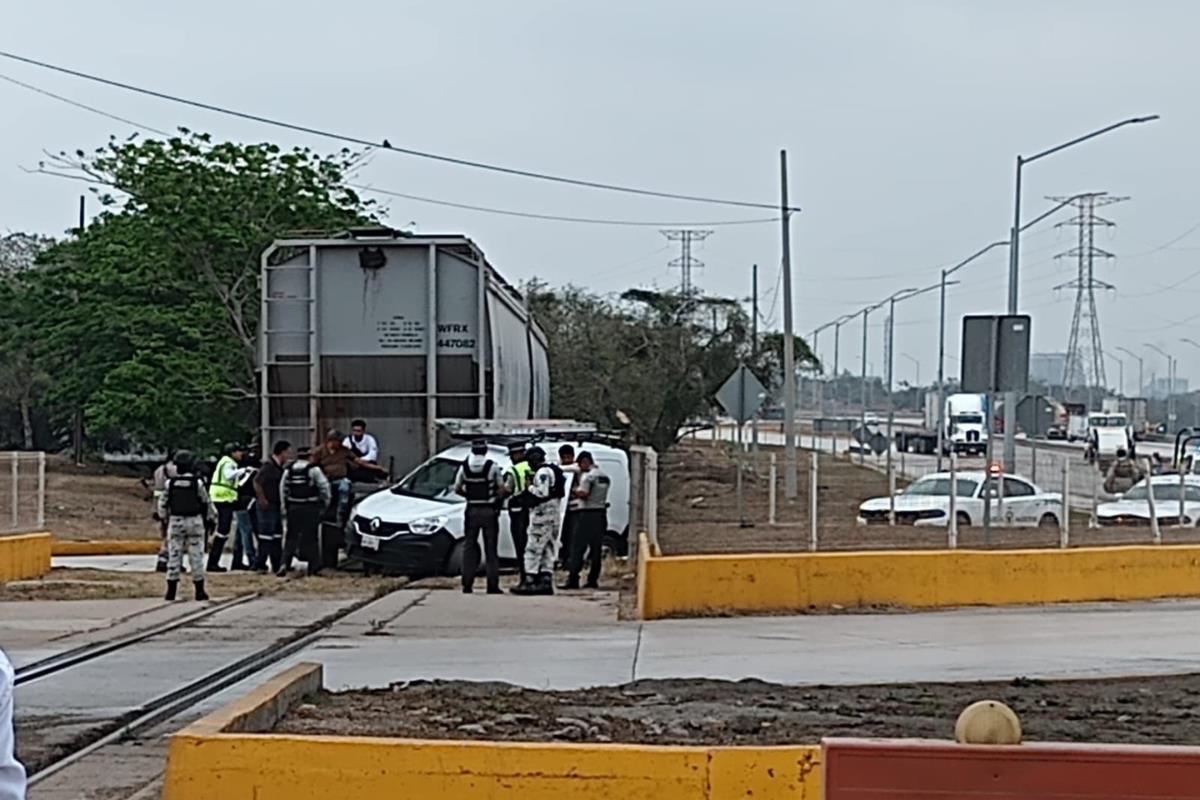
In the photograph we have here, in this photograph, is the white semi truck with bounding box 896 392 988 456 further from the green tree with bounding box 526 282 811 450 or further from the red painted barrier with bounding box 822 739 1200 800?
the red painted barrier with bounding box 822 739 1200 800

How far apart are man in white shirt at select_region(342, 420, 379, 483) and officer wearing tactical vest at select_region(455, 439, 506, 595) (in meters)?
2.63

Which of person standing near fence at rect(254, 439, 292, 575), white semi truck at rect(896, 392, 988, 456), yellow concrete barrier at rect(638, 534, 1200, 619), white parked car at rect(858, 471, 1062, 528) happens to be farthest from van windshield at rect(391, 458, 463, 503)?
white semi truck at rect(896, 392, 988, 456)

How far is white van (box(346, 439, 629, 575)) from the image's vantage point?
69.7ft

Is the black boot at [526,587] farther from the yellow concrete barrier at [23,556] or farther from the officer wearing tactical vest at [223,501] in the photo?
the yellow concrete barrier at [23,556]

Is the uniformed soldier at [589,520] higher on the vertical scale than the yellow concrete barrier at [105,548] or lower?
higher

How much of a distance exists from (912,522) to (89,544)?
1321cm

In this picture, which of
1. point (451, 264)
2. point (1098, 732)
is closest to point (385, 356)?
point (451, 264)

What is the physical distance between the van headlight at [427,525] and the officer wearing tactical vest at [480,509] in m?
1.28

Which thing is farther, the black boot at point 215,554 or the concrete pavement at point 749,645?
the black boot at point 215,554

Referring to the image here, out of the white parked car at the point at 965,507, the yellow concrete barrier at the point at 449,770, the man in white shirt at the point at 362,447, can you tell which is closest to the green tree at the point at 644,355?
the white parked car at the point at 965,507

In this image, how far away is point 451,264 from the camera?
74.5 ft

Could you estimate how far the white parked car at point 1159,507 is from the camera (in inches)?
1187

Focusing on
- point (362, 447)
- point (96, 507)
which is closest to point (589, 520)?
point (362, 447)

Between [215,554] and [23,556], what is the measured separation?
255 cm
